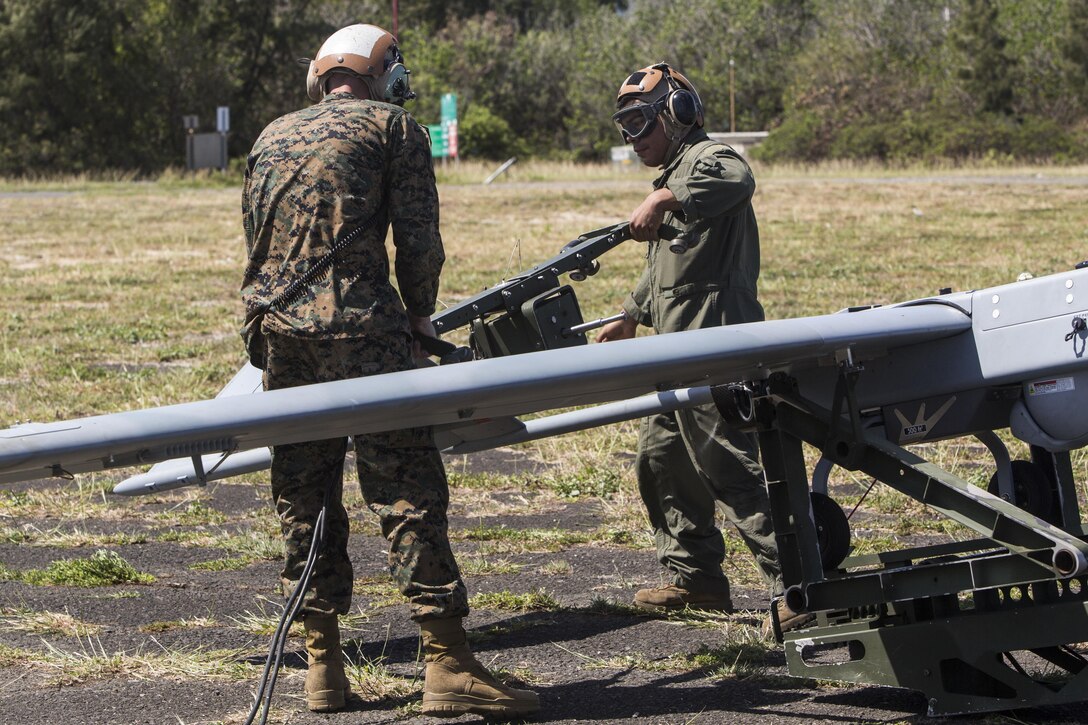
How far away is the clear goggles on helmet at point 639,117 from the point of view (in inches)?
214

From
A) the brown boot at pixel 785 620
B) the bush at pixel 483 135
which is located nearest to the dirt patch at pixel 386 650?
the brown boot at pixel 785 620

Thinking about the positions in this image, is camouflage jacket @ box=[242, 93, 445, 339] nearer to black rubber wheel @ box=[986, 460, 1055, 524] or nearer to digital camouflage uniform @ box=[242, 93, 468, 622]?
digital camouflage uniform @ box=[242, 93, 468, 622]

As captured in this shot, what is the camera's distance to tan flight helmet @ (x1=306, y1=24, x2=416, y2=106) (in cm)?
457

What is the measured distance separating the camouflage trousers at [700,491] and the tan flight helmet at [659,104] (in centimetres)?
114

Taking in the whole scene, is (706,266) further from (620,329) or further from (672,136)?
(620,329)

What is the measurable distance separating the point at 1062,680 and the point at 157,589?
3.74 metres

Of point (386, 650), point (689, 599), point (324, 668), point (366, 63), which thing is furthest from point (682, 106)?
point (324, 668)

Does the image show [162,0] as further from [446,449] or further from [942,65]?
[446,449]

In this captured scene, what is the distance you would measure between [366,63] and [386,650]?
218cm

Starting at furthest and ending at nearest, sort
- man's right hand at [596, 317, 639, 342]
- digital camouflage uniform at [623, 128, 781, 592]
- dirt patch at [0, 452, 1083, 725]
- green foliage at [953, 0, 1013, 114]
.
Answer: green foliage at [953, 0, 1013, 114]
man's right hand at [596, 317, 639, 342]
digital camouflage uniform at [623, 128, 781, 592]
dirt patch at [0, 452, 1083, 725]

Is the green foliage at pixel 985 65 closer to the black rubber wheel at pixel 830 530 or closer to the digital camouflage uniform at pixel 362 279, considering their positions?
the black rubber wheel at pixel 830 530

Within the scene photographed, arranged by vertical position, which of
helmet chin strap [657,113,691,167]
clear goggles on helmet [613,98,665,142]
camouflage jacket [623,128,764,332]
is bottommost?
camouflage jacket [623,128,764,332]

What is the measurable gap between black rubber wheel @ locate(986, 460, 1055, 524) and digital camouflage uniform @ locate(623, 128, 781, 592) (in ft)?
3.00

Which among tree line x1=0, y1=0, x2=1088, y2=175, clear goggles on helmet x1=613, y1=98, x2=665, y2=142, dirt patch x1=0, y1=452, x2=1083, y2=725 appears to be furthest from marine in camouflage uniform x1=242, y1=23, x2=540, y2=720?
tree line x1=0, y1=0, x2=1088, y2=175
